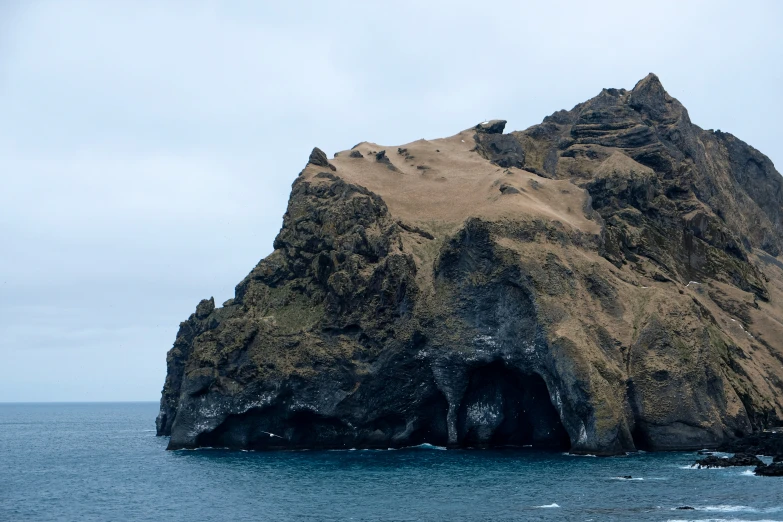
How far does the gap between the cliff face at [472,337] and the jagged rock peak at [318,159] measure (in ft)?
15.1

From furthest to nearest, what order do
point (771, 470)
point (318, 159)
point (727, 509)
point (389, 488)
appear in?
point (318, 159)
point (771, 470)
point (389, 488)
point (727, 509)

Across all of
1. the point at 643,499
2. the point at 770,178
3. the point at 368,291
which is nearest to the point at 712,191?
the point at 770,178

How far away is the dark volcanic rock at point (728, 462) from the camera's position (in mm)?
80000

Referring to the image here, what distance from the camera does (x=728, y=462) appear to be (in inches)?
3182

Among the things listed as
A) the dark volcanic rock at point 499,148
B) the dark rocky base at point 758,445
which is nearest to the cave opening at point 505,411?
the dark rocky base at point 758,445

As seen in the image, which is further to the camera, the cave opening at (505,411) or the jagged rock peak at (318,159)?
the jagged rock peak at (318,159)

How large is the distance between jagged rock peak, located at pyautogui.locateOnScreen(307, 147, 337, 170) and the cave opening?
43070 millimetres

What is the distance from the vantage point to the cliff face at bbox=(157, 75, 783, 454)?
3752 inches

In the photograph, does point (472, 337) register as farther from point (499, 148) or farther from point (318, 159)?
point (499, 148)

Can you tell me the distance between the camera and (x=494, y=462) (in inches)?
3469

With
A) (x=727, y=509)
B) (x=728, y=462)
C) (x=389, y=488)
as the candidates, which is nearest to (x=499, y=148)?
(x=728, y=462)

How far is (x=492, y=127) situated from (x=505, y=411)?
70.3 metres

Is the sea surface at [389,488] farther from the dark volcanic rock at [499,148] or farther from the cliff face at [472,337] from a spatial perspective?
the dark volcanic rock at [499,148]

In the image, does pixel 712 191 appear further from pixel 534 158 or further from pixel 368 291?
pixel 368 291
